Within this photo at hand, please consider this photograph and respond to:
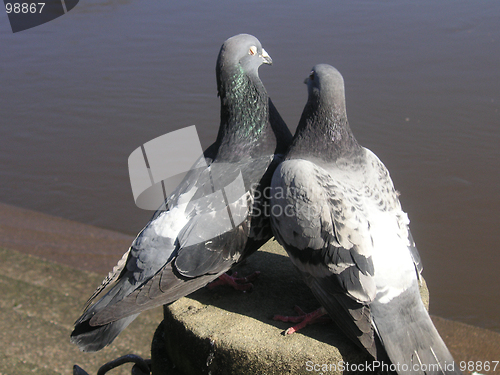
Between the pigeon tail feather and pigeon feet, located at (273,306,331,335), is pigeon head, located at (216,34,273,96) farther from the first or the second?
the pigeon tail feather

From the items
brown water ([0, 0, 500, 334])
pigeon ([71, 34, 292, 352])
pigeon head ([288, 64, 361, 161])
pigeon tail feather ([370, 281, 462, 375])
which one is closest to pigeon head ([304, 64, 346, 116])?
pigeon head ([288, 64, 361, 161])

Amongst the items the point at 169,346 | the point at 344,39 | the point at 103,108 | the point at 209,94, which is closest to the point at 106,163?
the point at 103,108

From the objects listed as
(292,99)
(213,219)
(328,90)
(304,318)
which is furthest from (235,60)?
(292,99)

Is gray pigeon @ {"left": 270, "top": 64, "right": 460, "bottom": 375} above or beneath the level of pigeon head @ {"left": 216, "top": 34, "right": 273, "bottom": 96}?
beneath

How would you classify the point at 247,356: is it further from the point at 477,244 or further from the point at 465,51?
the point at 465,51

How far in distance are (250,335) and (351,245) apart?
870 mm

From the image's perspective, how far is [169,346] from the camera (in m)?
3.39

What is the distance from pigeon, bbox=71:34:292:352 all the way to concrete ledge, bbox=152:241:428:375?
312 mm

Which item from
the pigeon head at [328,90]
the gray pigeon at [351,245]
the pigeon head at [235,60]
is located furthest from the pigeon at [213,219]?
the pigeon head at [328,90]

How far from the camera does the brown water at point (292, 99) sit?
6.12m

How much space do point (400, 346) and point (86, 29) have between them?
11519 millimetres

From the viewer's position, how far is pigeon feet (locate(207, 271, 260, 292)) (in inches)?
135

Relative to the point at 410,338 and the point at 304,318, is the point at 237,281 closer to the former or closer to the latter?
the point at 304,318

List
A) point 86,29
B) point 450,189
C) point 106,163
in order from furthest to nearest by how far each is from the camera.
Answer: point 86,29
point 106,163
point 450,189
